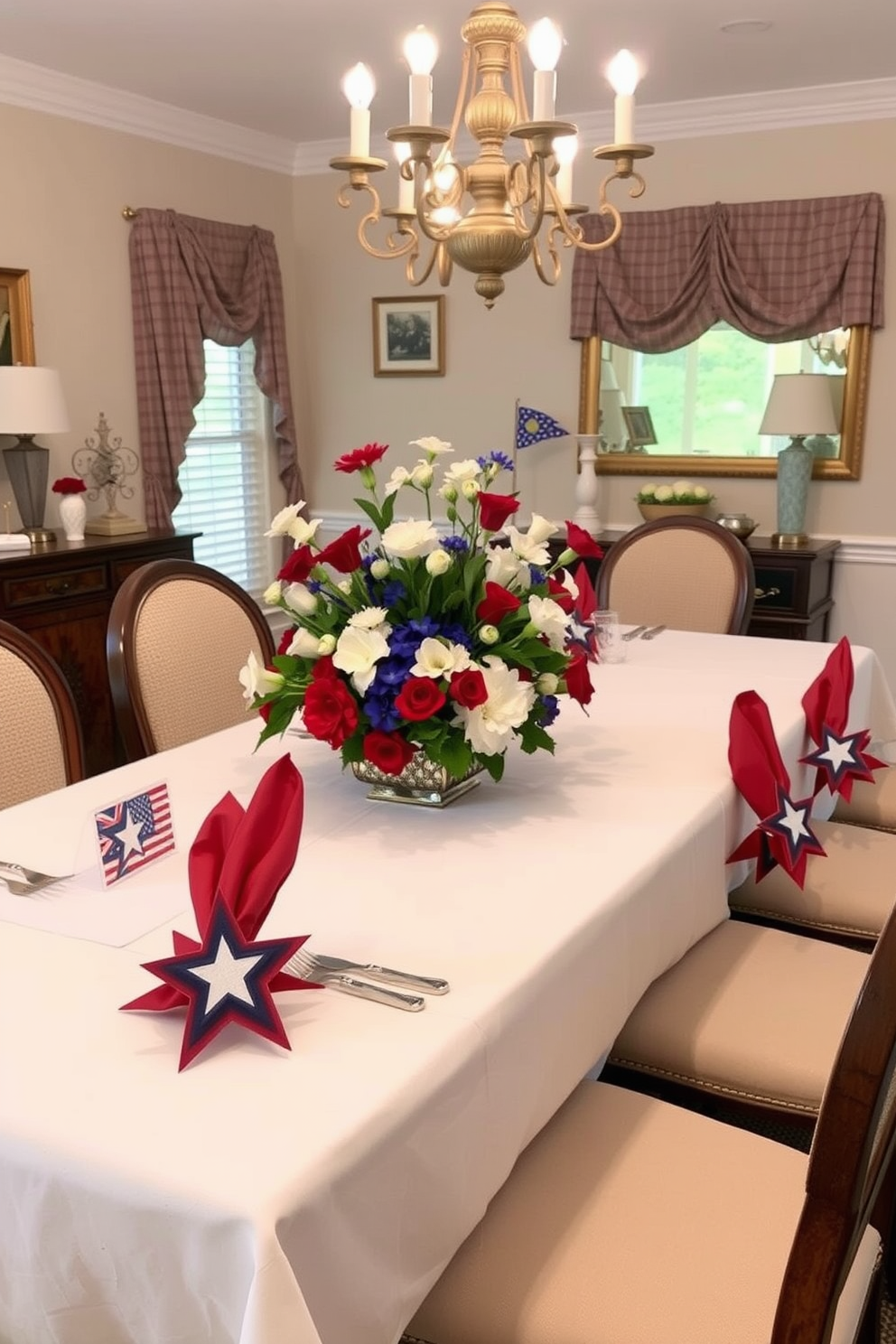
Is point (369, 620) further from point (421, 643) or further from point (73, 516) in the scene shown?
point (73, 516)

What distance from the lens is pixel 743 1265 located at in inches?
47.3

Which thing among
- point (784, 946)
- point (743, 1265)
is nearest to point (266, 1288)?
point (743, 1265)

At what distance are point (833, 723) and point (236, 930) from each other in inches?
55.9

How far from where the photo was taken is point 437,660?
156 cm

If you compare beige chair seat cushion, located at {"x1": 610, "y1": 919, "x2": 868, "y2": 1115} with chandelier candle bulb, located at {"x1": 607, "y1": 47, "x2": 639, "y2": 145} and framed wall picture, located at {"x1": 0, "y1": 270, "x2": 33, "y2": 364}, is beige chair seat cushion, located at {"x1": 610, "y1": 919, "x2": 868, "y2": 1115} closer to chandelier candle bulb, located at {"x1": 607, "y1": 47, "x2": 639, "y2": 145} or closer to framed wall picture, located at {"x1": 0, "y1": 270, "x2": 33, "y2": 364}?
chandelier candle bulb, located at {"x1": 607, "y1": 47, "x2": 639, "y2": 145}

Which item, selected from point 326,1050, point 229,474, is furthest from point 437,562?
point 229,474

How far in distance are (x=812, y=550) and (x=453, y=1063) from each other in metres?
3.52

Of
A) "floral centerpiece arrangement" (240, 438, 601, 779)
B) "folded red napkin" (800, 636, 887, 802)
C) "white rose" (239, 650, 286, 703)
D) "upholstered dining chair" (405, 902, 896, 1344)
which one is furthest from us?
"folded red napkin" (800, 636, 887, 802)

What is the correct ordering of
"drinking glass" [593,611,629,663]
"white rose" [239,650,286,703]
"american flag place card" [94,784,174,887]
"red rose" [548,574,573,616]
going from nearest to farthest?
"american flag place card" [94,784,174,887] < "white rose" [239,650,286,703] < "red rose" [548,574,573,616] < "drinking glass" [593,611,629,663]

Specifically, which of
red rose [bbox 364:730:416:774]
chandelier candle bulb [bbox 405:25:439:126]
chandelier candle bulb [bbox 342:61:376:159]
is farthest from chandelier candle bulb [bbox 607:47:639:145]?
red rose [bbox 364:730:416:774]

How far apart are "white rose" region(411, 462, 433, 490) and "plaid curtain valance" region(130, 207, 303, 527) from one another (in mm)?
3066

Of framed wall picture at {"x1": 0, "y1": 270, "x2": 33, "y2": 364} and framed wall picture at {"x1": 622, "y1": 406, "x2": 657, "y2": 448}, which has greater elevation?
framed wall picture at {"x1": 0, "y1": 270, "x2": 33, "y2": 364}

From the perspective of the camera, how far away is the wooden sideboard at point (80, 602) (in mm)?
3697

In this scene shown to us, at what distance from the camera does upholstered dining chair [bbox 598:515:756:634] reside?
3.23 m
